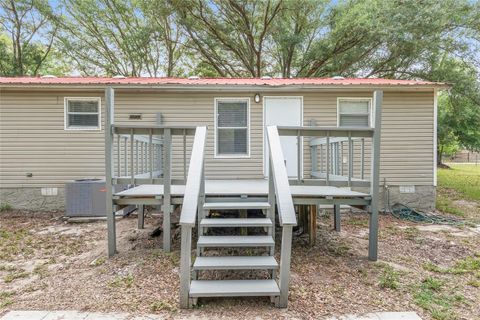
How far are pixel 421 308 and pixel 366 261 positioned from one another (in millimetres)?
1176

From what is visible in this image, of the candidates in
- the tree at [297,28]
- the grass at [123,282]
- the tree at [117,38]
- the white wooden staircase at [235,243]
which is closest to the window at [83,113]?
the white wooden staircase at [235,243]

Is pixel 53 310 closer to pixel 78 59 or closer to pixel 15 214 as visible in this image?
pixel 15 214

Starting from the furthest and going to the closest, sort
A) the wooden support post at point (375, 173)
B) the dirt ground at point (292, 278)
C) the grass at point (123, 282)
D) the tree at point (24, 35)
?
the tree at point (24, 35) → the wooden support post at point (375, 173) → the grass at point (123, 282) → the dirt ground at point (292, 278)

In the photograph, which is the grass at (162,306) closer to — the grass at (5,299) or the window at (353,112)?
the grass at (5,299)

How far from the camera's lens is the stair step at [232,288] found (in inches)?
104

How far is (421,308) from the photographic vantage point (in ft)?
8.80

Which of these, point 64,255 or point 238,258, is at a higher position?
point 238,258

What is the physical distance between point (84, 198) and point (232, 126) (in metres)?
3.52

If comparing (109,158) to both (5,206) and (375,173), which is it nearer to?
(375,173)

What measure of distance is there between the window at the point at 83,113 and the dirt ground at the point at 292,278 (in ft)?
Result: 8.38

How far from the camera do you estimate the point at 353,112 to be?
23.1 ft

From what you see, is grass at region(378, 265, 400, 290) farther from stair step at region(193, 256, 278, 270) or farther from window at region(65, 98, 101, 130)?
window at region(65, 98, 101, 130)

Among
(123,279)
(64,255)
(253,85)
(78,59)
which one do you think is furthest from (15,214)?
(78,59)

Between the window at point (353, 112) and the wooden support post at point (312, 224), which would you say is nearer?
the wooden support post at point (312, 224)
